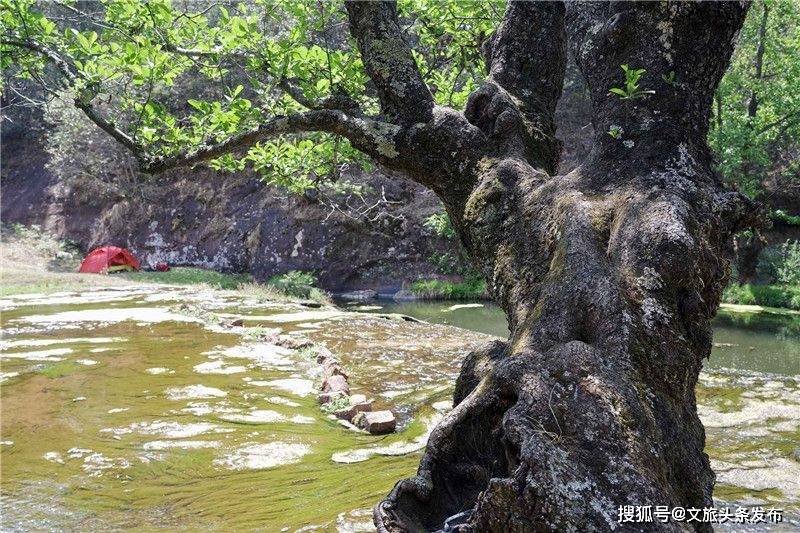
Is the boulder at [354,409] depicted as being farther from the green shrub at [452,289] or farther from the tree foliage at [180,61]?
the green shrub at [452,289]

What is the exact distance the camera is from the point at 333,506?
9.55 feet

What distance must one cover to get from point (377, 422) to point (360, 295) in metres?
16.9

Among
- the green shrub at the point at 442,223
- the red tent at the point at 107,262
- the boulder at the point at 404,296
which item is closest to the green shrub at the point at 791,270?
the green shrub at the point at 442,223

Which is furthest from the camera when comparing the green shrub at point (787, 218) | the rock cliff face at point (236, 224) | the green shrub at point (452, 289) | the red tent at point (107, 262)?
the rock cliff face at point (236, 224)

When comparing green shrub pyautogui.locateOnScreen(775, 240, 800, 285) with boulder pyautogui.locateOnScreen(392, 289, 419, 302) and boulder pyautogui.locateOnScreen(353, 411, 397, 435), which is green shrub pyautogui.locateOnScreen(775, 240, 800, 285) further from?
boulder pyautogui.locateOnScreen(353, 411, 397, 435)

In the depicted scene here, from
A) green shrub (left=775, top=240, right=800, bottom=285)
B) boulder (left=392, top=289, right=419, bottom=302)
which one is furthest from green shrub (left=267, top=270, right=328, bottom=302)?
green shrub (left=775, top=240, right=800, bottom=285)

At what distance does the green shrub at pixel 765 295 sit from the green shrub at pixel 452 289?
6.77 m

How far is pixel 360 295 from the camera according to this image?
21047 mm

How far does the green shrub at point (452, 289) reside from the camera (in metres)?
19.6

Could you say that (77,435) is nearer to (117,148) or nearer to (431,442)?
(431,442)

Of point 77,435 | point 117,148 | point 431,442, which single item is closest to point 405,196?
point 117,148

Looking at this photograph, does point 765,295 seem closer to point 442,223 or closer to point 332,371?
point 442,223

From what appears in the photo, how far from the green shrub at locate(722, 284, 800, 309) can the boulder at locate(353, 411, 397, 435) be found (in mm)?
14229

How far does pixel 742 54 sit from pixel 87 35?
19.5 meters
